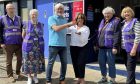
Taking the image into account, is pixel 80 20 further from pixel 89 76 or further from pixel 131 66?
pixel 89 76

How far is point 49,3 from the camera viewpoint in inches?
378

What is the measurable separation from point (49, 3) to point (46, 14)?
40 centimetres

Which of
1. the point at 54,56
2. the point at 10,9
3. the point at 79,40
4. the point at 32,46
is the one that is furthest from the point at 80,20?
the point at 10,9

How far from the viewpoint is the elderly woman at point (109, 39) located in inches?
248

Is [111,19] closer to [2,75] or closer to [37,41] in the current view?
[37,41]

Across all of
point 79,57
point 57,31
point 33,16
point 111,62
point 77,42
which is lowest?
point 111,62

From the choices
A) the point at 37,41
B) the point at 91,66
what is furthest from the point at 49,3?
the point at 37,41

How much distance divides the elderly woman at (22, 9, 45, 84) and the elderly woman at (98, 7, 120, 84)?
134 centimetres

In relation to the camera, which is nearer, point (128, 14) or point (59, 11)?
point (128, 14)

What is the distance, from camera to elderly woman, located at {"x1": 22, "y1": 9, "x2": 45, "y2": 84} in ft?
21.5

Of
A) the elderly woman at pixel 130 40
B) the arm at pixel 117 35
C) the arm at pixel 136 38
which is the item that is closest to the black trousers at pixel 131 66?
the elderly woman at pixel 130 40

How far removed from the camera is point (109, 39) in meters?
6.43

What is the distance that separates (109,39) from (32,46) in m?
1.67

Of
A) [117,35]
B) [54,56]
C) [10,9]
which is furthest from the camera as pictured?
[10,9]
